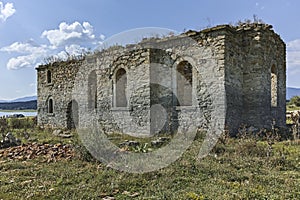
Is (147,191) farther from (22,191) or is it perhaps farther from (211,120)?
(211,120)

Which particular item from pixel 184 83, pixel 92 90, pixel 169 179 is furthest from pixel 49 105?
pixel 169 179

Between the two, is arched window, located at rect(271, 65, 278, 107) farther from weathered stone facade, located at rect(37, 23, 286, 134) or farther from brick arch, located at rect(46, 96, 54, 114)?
brick arch, located at rect(46, 96, 54, 114)

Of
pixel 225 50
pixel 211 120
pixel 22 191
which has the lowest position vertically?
pixel 22 191

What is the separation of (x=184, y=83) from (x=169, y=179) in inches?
288

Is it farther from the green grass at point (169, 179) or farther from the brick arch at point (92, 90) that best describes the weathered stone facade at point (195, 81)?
the green grass at point (169, 179)

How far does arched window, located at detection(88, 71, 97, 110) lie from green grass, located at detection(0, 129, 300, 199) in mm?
8280

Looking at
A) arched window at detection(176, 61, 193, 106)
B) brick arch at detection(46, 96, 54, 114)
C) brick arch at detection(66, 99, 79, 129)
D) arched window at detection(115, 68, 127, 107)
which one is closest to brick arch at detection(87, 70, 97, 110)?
brick arch at detection(66, 99, 79, 129)

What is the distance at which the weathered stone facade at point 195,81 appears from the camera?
34.2 ft

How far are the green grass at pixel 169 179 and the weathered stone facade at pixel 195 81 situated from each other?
3934 millimetres

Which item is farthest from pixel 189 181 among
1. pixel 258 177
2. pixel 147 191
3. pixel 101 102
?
pixel 101 102

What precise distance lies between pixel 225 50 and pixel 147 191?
7.04 m

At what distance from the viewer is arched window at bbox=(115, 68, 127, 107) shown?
13.2 metres

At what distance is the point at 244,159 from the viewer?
21.2 feet

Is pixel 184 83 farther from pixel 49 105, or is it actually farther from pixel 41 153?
pixel 49 105
